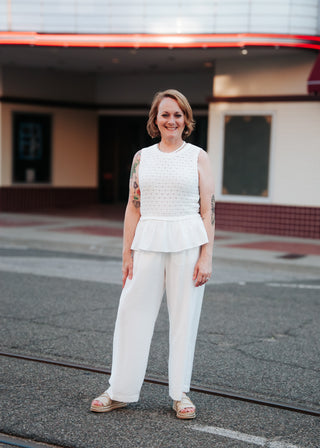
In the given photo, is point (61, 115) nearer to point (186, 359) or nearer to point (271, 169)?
point (271, 169)

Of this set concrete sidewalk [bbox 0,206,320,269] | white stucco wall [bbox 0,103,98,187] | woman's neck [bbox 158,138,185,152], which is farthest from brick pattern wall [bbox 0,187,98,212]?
woman's neck [bbox 158,138,185,152]

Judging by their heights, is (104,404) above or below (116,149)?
below

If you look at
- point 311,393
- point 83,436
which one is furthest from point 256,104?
point 83,436

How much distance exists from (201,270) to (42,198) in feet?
53.0

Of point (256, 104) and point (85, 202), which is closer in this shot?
point (256, 104)

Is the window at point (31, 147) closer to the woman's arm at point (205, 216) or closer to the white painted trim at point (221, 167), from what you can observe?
the white painted trim at point (221, 167)

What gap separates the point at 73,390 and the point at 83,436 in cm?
80

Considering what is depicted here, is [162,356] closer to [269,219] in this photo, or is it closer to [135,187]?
[135,187]

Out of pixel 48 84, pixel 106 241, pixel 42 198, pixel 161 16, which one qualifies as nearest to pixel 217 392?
pixel 106 241

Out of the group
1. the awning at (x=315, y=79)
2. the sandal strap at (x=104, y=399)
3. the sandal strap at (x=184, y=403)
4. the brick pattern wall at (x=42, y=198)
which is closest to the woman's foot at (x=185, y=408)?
the sandal strap at (x=184, y=403)

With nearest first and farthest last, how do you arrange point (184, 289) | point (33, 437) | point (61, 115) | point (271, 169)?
point (33, 437) → point (184, 289) → point (271, 169) → point (61, 115)

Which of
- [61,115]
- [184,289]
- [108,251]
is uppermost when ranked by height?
[61,115]

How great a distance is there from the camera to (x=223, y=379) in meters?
5.07

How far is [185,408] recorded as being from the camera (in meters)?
4.23
